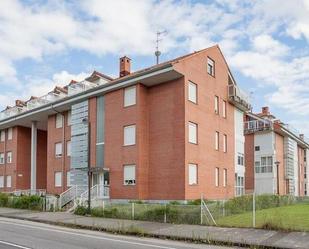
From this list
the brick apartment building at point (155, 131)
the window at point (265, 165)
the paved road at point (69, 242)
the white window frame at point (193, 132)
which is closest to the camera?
the paved road at point (69, 242)

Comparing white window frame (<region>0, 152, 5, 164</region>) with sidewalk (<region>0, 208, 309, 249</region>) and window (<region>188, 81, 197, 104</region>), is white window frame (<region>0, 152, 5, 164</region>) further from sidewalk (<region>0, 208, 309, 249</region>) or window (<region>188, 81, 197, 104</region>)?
sidewalk (<region>0, 208, 309, 249</region>)

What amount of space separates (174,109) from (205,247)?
1623 cm

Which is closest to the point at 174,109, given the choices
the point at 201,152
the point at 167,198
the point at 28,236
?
the point at 201,152

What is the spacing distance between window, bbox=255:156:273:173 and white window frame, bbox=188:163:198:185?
70.5 feet

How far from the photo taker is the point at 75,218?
22.2 meters

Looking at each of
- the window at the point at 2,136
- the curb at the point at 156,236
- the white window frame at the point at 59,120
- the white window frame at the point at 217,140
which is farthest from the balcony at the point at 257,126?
the curb at the point at 156,236

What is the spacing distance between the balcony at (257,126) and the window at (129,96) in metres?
23.3

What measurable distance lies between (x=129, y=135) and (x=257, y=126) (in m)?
24.3

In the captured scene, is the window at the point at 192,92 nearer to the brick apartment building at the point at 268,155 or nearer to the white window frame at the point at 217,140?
the white window frame at the point at 217,140

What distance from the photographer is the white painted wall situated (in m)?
48.2

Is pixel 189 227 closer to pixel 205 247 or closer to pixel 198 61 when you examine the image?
pixel 205 247

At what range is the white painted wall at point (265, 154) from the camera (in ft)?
158

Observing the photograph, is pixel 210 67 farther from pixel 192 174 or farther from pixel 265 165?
pixel 265 165

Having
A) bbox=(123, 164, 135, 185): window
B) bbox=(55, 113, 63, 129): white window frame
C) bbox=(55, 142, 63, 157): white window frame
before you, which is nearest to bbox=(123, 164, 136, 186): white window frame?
bbox=(123, 164, 135, 185): window
